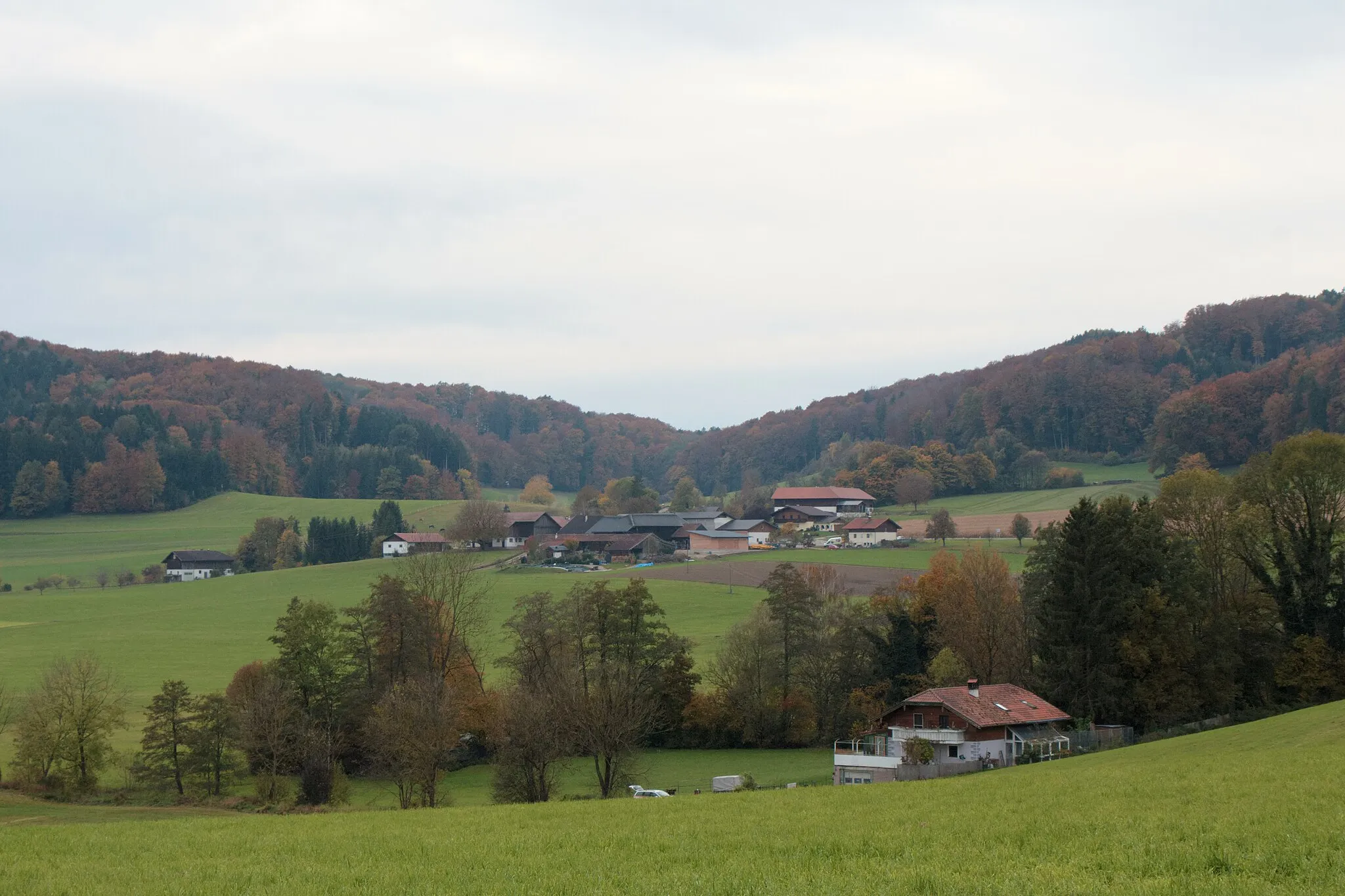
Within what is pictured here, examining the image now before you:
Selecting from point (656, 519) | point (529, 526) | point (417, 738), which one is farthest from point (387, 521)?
point (417, 738)

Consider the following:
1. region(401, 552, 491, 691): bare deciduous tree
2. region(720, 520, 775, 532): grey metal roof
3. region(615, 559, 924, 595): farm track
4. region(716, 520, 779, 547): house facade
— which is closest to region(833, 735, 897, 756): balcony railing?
region(401, 552, 491, 691): bare deciduous tree

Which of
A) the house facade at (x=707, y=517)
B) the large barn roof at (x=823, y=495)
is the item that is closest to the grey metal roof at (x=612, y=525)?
the house facade at (x=707, y=517)

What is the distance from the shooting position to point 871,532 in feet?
392

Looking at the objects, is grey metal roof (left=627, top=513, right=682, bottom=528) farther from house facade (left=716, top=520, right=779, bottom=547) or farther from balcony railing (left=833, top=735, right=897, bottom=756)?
balcony railing (left=833, top=735, right=897, bottom=756)

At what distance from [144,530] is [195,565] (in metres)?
31.5

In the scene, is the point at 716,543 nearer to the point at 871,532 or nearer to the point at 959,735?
the point at 871,532

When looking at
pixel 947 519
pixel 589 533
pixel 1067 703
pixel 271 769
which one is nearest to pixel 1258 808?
pixel 1067 703

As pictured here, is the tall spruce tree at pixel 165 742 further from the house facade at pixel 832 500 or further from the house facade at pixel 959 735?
the house facade at pixel 832 500

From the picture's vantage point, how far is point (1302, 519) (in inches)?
1922

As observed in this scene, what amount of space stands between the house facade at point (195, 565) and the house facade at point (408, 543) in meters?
16.7

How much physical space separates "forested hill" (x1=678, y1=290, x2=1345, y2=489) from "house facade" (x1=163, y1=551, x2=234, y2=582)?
90.6 metres

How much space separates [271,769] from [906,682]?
29357 millimetres

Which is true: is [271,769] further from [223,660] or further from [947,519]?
[947,519]

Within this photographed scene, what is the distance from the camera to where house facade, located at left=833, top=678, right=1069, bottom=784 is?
4194 centimetres
